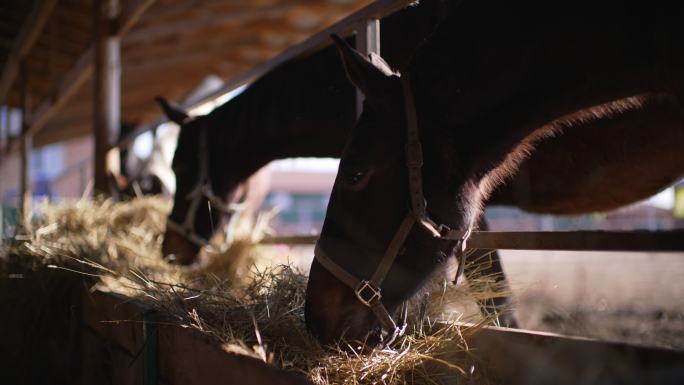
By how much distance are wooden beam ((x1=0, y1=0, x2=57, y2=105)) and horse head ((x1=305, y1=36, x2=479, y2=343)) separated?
17.1 ft

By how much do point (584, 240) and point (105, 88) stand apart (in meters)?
4.44

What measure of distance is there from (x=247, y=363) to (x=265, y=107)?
200 centimetres

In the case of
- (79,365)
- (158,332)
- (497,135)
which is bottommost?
(79,365)

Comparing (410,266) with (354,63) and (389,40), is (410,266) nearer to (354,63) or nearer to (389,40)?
(354,63)

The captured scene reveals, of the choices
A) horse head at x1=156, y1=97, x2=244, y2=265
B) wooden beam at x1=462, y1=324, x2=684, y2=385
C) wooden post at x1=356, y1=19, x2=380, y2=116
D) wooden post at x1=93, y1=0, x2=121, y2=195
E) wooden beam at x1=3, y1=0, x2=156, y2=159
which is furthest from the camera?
wooden post at x1=93, y1=0, x2=121, y2=195

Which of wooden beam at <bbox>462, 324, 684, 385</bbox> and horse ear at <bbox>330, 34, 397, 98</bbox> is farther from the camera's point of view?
horse ear at <bbox>330, 34, 397, 98</bbox>

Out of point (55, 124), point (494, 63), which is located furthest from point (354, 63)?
point (55, 124)

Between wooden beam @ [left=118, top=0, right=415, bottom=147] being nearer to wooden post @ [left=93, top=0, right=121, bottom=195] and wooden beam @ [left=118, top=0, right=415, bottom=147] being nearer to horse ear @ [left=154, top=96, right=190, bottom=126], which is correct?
horse ear @ [left=154, top=96, right=190, bottom=126]

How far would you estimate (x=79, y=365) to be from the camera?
2143 mm

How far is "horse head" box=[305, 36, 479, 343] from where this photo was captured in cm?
142

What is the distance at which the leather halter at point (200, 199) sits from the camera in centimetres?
334

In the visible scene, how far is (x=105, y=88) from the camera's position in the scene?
4.64m

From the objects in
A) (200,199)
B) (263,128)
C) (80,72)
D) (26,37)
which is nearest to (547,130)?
(263,128)

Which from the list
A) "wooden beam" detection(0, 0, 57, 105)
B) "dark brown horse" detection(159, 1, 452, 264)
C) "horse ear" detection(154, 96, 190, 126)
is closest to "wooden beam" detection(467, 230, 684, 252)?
"dark brown horse" detection(159, 1, 452, 264)
